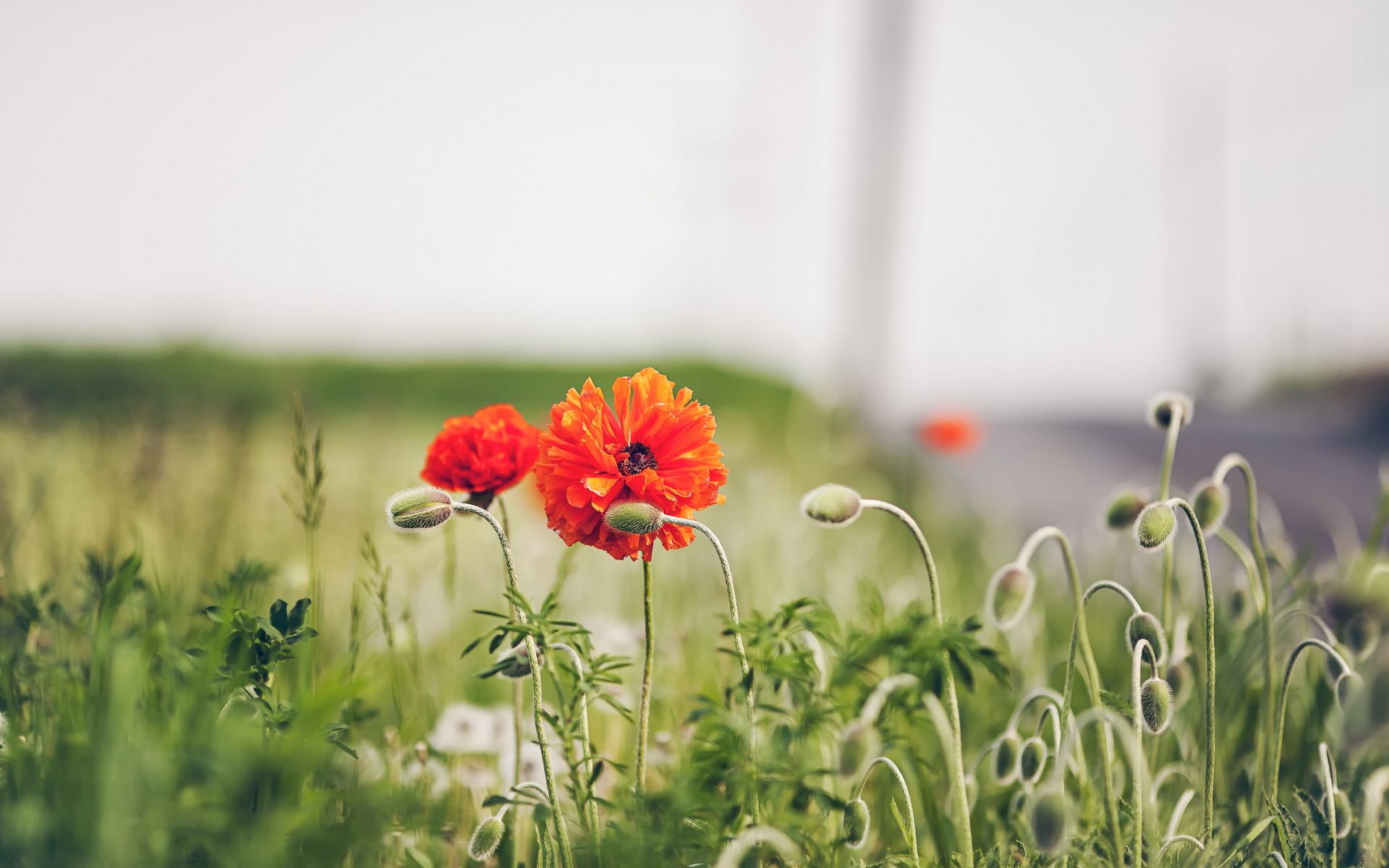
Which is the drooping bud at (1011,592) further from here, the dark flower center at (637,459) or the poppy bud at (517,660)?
the poppy bud at (517,660)

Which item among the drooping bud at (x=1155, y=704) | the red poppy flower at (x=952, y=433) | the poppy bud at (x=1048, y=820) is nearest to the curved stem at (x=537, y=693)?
the poppy bud at (x=1048, y=820)

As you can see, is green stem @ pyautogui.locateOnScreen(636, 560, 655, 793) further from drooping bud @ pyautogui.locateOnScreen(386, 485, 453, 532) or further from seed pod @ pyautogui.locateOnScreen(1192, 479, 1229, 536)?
seed pod @ pyautogui.locateOnScreen(1192, 479, 1229, 536)

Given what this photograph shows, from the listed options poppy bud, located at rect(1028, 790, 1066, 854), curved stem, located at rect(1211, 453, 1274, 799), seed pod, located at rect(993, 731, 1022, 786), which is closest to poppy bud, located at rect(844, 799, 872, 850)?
poppy bud, located at rect(1028, 790, 1066, 854)

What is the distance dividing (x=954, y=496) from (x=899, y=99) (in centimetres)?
320

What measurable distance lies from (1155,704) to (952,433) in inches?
119

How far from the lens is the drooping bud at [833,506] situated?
1112 mm

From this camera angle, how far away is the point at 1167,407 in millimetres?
1324

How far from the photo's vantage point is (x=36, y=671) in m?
1.33

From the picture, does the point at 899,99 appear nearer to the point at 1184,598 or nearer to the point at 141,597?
the point at 1184,598

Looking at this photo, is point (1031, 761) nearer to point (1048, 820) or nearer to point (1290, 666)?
point (1048, 820)

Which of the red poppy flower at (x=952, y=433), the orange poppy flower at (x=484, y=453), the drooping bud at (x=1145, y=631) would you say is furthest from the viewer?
the red poppy flower at (x=952, y=433)

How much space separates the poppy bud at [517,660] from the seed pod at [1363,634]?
1.22m

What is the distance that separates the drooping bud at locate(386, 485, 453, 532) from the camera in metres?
1.09

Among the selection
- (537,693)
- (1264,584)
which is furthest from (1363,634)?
(537,693)
